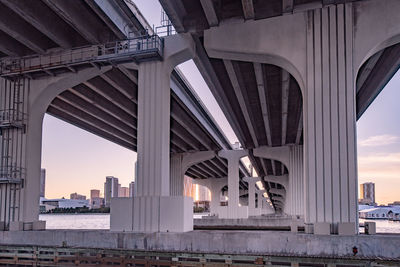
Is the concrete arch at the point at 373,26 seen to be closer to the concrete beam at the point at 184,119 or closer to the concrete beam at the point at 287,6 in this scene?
the concrete beam at the point at 287,6

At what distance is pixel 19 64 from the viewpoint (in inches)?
977

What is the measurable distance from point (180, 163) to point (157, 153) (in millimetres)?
40180

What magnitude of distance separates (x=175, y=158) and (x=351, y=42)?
4557 cm

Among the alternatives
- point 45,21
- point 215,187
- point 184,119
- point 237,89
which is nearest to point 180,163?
point 184,119

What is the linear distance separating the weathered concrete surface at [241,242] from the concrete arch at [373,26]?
7746 millimetres

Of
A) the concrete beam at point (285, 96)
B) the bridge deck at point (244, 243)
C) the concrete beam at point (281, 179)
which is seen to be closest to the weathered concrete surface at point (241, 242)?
the bridge deck at point (244, 243)

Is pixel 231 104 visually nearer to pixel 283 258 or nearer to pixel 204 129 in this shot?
pixel 204 129

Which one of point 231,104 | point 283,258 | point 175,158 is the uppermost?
point 231,104

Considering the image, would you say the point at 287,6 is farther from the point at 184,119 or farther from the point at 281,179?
the point at 281,179

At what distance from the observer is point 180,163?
61656 millimetres

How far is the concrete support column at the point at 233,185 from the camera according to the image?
188ft

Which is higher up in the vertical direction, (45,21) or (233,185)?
(45,21)

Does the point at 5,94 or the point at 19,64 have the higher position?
the point at 19,64

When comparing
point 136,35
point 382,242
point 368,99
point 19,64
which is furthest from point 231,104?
point 382,242
